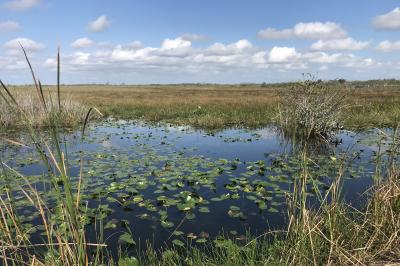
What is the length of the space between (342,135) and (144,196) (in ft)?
46.1

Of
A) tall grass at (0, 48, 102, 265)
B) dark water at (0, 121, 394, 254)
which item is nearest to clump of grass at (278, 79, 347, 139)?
dark water at (0, 121, 394, 254)

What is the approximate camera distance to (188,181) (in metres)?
9.96

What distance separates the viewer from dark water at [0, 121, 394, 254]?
7000 millimetres

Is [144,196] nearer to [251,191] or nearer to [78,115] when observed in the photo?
[251,191]

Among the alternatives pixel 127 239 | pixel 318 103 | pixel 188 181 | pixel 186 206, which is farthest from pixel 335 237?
pixel 318 103

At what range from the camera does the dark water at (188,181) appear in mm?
7000

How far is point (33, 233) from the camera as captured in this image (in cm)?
674

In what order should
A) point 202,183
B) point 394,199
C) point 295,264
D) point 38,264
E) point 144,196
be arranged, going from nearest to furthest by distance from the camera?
1. point 38,264
2. point 295,264
3. point 394,199
4. point 144,196
5. point 202,183

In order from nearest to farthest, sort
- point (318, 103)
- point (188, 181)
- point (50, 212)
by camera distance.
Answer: point (50, 212), point (188, 181), point (318, 103)

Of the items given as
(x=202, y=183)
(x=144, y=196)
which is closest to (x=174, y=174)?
(x=202, y=183)

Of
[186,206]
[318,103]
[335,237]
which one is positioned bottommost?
[186,206]

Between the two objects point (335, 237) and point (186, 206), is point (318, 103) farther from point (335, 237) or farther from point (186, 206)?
point (335, 237)

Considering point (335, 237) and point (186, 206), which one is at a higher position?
point (335, 237)

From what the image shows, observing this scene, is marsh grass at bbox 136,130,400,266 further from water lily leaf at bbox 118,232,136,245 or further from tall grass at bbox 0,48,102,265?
tall grass at bbox 0,48,102,265
